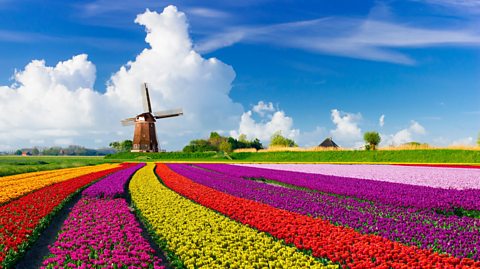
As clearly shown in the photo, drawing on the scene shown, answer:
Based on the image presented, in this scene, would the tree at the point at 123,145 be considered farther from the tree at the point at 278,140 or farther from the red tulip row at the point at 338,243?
the red tulip row at the point at 338,243

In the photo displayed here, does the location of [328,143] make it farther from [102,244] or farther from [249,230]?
[102,244]

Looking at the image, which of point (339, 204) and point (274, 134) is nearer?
point (339, 204)

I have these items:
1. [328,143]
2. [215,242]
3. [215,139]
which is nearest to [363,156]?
[328,143]

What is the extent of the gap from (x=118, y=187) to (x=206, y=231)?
374 inches

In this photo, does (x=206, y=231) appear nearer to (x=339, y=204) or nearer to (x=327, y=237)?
(x=327, y=237)

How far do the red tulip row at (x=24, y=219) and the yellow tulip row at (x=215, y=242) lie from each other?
3.08 m

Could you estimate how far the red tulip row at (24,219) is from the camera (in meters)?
8.57

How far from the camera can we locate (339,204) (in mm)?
13773

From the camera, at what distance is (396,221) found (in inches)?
417

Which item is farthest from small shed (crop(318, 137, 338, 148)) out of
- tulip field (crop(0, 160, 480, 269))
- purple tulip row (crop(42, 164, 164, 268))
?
purple tulip row (crop(42, 164, 164, 268))

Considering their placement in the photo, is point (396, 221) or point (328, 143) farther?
point (328, 143)

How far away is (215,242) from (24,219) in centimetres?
644

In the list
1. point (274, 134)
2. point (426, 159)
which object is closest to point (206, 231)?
point (426, 159)

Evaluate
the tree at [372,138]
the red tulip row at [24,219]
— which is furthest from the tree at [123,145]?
the red tulip row at [24,219]
